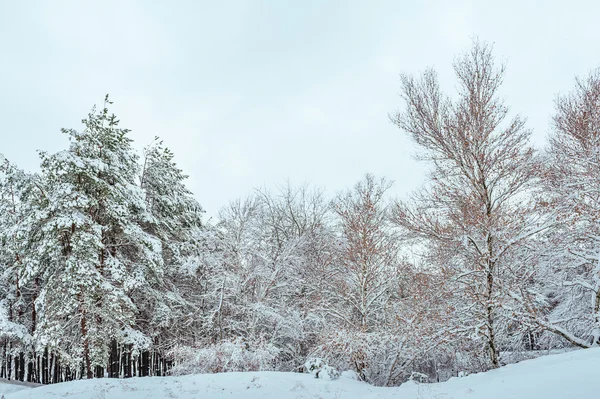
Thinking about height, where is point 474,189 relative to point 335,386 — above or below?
above

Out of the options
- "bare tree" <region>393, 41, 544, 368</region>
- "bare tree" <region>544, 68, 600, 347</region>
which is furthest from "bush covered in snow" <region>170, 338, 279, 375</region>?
"bare tree" <region>544, 68, 600, 347</region>

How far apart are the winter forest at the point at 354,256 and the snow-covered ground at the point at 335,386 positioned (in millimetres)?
1412

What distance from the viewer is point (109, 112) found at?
13938 mm

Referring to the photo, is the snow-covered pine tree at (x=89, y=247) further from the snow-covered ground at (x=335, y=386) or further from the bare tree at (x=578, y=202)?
the bare tree at (x=578, y=202)

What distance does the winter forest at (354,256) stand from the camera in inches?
314

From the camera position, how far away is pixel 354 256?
12375 millimetres

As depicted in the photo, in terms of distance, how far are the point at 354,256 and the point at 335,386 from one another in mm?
4831

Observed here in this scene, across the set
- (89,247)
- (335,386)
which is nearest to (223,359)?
(335,386)

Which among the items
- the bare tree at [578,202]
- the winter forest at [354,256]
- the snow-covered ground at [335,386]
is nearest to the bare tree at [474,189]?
the winter forest at [354,256]

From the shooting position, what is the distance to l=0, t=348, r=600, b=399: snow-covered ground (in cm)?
438

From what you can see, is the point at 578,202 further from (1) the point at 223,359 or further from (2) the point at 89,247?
(2) the point at 89,247

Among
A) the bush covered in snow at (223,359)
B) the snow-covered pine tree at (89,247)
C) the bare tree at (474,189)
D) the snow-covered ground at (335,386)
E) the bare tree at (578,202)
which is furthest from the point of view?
the bush covered in snow at (223,359)

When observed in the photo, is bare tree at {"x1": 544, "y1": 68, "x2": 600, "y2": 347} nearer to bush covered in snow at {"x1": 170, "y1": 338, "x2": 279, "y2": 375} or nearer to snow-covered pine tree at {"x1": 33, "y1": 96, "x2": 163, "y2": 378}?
bush covered in snow at {"x1": 170, "y1": 338, "x2": 279, "y2": 375}

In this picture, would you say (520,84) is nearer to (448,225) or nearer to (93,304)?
(448,225)
